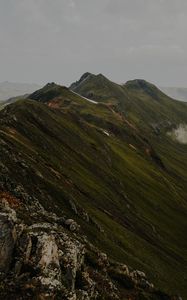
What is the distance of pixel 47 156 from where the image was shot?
334 feet

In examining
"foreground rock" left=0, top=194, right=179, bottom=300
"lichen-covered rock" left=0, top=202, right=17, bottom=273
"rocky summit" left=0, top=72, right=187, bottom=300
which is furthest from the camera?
"rocky summit" left=0, top=72, right=187, bottom=300

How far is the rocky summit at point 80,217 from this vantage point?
36.0 metres

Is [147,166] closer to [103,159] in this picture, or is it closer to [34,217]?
[103,159]

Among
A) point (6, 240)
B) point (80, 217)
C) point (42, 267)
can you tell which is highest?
point (6, 240)

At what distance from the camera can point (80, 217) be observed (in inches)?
3100

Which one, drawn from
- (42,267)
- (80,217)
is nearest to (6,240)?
(42,267)

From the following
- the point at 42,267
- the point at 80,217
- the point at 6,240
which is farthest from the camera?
the point at 80,217

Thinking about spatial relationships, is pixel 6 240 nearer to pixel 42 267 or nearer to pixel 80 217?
pixel 42 267

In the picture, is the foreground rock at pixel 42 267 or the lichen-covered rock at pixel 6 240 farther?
the lichen-covered rock at pixel 6 240

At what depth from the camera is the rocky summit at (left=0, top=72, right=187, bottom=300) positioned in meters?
36.0

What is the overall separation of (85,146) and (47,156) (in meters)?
42.3

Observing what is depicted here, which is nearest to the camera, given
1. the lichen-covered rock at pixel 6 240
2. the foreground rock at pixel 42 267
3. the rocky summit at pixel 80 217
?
the foreground rock at pixel 42 267

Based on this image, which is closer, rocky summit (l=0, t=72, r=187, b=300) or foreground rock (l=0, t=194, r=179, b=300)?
foreground rock (l=0, t=194, r=179, b=300)

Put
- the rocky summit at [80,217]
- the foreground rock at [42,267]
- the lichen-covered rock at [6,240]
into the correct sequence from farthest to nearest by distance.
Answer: the rocky summit at [80,217] → the lichen-covered rock at [6,240] → the foreground rock at [42,267]
